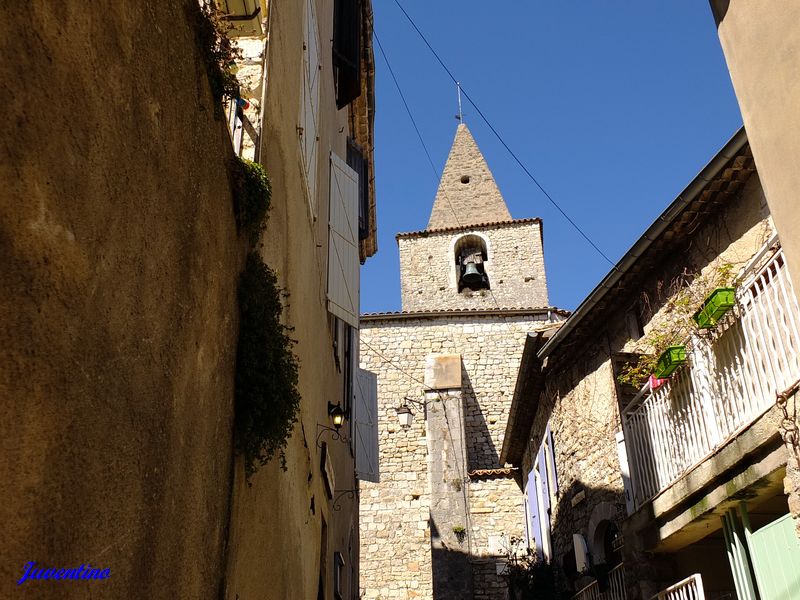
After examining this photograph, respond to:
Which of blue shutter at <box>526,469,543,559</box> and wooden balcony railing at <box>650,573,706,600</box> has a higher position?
blue shutter at <box>526,469,543,559</box>

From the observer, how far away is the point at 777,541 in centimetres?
616

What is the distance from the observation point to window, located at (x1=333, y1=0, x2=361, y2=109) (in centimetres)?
1177

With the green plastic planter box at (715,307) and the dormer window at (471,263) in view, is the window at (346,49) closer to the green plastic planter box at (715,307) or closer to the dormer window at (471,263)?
the green plastic planter box at (715,307)

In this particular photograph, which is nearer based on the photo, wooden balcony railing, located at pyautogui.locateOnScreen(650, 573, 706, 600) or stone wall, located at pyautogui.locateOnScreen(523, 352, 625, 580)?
wooden balcony railing, located at pyautogui.locateOnScreen(650, 573, 706, 600)

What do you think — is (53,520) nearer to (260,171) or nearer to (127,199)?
(127,199)

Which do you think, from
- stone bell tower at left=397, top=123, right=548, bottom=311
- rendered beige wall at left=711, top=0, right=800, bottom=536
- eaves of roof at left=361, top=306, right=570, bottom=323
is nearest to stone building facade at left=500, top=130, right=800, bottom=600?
rendered beige wall at left=711, top=0, right=800, bottom=536

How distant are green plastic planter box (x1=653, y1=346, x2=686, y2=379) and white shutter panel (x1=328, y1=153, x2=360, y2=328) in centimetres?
364

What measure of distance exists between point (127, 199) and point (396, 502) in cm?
1954

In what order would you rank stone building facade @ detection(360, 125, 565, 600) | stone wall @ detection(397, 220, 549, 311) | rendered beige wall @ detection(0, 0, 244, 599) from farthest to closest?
stone wall @ detection(397, 220, 549, 311) < stone building facade @ detection(360, 125, 565, 600) < rendered beige wall @ detection(0, 0, 244, 599)

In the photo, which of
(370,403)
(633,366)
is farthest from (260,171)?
(370,403)

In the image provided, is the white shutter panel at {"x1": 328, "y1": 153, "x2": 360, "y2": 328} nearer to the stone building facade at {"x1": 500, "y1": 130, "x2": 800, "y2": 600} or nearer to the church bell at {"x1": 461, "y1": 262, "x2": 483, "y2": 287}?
the stone building facade at {"x1": 500, "y1": 130, "x2": 800, "y2": 600}

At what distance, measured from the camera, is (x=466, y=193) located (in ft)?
104

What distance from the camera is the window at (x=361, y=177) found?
1365 cm

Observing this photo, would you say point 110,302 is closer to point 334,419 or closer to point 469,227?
point 334,419
